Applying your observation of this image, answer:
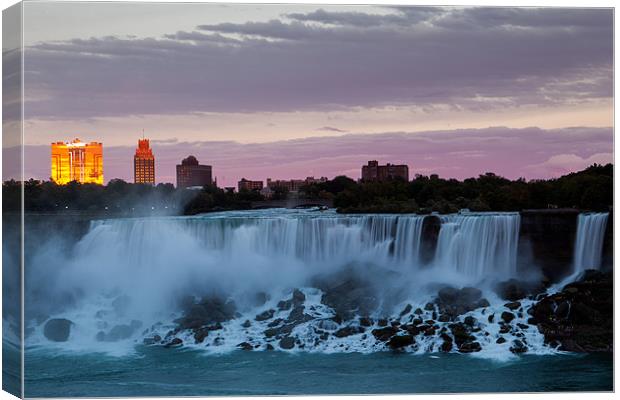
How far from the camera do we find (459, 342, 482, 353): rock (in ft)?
41.5

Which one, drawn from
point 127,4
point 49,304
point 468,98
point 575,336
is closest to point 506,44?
→ point 468,98

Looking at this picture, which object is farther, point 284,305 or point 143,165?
point 284,305

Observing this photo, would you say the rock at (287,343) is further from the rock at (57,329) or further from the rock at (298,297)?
the rock at (57,329)

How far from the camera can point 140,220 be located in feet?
43.0

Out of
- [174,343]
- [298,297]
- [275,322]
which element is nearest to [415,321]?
[298,297]

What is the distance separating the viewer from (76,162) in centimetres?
1258

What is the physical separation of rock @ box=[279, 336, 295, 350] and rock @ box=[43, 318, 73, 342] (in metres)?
2.21

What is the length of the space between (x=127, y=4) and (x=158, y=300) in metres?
3.07

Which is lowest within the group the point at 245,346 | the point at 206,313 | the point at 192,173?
the point at 245,346

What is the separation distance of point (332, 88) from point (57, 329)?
12.3ft

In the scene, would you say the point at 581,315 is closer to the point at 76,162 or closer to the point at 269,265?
the point at 269,265

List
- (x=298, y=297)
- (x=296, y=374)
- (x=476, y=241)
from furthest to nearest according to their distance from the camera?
(x=476, y=241) → (x=298, y=297) → (x=296, y=374)

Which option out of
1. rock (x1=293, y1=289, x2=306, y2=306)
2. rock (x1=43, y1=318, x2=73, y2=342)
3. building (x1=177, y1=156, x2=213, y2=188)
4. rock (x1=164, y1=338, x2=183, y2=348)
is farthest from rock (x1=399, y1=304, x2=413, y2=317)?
rock (x1=43, y1=318, x2=73, y2=342)

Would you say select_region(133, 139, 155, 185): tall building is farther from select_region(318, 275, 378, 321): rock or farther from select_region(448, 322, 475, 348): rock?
select_region(448, 322, 475, 348): rock
